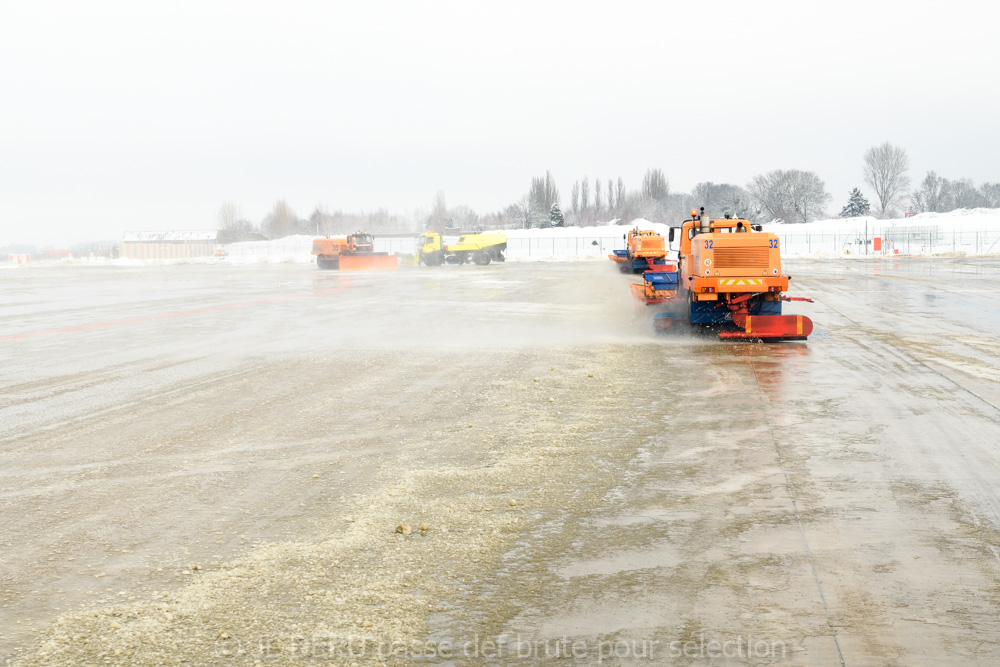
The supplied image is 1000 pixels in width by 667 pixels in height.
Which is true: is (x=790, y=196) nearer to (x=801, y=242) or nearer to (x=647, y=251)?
(x=801, y=242)

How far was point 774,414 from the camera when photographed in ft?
29.8

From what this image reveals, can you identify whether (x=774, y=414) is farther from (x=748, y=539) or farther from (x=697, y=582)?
(x=697, y=582)

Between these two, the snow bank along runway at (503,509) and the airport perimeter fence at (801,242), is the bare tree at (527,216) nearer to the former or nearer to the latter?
the airport perimeter fence at (801,242)

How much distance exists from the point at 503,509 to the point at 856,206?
426 feet

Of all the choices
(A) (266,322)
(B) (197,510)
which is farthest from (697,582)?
(A) (266,322)

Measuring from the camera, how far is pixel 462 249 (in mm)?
57781

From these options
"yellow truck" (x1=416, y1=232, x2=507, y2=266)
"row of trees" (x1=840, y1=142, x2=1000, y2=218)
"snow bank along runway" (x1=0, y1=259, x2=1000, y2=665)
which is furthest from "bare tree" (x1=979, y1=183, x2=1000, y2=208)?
"snow bank along runway" (x1=0, y1=259, x2=1000, y2=665)

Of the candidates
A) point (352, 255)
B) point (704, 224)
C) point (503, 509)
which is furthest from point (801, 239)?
point (503, 509)

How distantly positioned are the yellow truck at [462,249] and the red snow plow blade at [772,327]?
4241 cm

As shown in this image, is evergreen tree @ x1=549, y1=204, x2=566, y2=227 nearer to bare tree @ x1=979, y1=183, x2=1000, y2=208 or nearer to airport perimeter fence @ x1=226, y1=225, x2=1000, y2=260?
airport perimeter fence @ x1=226, y1=225, x2=1000, y2=260

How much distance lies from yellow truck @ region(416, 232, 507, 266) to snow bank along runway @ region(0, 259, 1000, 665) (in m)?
44.4

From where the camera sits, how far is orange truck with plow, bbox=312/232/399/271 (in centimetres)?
5394

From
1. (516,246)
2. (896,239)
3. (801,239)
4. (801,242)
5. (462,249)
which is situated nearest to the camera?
(462,249)

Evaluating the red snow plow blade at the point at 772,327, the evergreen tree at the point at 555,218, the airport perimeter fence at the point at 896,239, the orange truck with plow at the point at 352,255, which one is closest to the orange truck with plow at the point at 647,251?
the orange truck with plow at the point at 352,255
